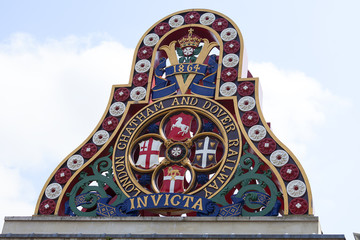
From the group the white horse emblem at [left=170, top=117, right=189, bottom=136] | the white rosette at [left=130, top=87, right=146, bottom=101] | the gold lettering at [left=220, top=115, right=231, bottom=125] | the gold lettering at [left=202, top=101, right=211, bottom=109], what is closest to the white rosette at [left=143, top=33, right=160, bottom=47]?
the white rosette at [left=130, top=87, right=146, bottom=101]

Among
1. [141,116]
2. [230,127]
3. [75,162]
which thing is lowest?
[75,162]

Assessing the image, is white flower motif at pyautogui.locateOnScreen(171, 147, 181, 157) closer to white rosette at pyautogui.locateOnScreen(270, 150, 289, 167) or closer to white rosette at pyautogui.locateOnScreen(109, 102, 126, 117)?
white rosette at pyautogui.locateOnScreen(109, 102, 126, 117)

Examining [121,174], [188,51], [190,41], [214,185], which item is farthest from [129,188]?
[190,41]

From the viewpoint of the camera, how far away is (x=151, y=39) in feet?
117

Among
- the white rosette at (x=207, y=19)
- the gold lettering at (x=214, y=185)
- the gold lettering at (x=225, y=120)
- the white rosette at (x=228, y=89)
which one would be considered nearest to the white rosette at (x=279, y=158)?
the gold lettering at (x=214, y=185)

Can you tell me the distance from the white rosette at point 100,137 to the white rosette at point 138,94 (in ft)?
6.68

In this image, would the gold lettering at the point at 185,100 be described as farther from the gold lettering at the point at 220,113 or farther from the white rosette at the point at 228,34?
the white rosette at the point at 228,34

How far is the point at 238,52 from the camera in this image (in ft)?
111

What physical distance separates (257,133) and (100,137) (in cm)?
646

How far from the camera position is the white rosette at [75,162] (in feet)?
104

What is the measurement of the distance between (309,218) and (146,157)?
7.14 metres

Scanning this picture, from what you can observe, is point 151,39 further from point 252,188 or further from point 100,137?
point 252,188

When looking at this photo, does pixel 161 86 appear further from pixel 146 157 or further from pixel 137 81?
pixel 146 157

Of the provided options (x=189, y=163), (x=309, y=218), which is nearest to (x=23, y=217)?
(x=189, y=163)
